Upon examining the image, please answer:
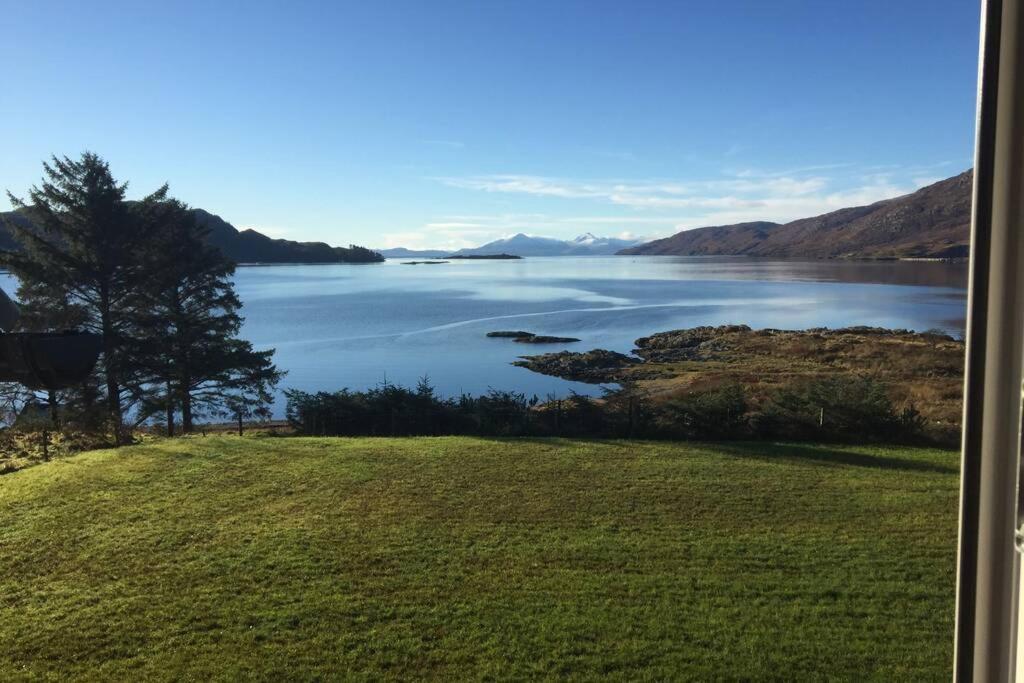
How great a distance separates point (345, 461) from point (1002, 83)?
9435 mm

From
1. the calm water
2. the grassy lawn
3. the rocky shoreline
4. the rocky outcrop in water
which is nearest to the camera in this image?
the grassy lawn

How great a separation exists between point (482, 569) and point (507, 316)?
4035 centimetres

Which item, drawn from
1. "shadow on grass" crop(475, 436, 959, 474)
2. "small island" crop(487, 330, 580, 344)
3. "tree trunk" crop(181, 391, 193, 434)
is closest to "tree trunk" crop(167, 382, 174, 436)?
"tree trunk" crop(181, 391, 193, 434)

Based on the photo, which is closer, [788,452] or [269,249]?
[788,452]

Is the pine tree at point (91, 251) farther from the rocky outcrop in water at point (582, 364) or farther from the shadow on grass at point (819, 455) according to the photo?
the rocky outcrop in water at point (582, 364)

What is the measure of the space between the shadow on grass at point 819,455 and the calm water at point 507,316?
11188mm

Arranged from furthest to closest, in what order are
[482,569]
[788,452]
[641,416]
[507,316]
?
[507,316]
[641,416]
[788,452]
[482,569]

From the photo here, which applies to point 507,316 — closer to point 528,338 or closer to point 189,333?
point 528,338

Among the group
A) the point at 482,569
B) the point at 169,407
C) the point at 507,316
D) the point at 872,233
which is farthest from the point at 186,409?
the point at 872,233

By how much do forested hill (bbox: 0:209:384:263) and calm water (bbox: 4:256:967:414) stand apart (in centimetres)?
315

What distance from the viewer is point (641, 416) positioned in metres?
12.3

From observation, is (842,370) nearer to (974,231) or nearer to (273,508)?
(273,508)

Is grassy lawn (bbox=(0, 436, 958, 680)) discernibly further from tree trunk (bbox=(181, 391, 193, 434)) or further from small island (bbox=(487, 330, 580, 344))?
small island (bbox=(487, 330, 580, 344))

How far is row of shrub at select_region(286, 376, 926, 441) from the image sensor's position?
448 inches
